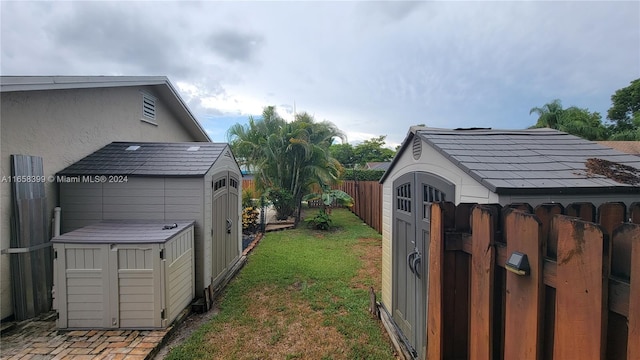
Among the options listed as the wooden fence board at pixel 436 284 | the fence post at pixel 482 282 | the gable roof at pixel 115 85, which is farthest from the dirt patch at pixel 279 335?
the gable roof at pixel 115 85

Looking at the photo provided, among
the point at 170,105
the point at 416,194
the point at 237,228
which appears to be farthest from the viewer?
the point at 170,105

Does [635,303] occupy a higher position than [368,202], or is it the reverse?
[635,303]

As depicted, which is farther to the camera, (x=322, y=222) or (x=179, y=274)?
(x=322, y=222)

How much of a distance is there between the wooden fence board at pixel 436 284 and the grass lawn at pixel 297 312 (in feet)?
6.75

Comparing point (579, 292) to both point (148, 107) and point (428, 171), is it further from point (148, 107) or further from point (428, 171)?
point (148, 107)

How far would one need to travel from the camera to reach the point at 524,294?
1145 millimetres

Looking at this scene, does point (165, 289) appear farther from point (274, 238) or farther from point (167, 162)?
point (274, 238)

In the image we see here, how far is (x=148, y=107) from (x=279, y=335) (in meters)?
6.82

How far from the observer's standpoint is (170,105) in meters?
8.36

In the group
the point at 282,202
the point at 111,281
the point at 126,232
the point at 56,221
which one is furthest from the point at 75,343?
the point at 282,202

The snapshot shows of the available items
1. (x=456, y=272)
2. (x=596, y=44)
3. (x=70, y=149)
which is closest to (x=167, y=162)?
(x=70, y=149)

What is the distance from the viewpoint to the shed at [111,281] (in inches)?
142

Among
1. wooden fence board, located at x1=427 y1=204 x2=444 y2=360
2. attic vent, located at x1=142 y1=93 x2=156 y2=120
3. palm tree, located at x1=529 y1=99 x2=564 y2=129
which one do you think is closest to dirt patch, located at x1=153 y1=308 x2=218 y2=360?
wooden fence board, located at x1=427 y1=204 x2=444 y2=360

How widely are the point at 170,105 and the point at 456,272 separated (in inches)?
358
